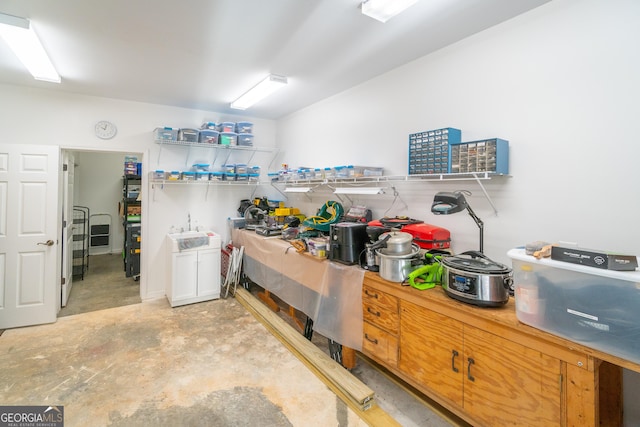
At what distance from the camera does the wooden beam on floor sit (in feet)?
6.89

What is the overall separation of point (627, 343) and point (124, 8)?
3.36 metres

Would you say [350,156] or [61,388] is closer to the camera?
[61,388]

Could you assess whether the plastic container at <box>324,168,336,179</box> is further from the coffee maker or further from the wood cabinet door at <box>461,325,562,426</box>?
the wood cabinet door at <box>461,325,562,426</box>

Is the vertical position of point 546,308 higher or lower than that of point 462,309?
higher

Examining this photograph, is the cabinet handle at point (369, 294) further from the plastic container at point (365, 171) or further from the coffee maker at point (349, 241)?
the plastic container at point (365, 171)

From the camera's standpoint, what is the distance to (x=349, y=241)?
257 centimetres

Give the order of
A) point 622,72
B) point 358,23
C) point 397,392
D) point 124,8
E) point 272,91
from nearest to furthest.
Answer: point 622,72, point 124,8, point 358,23, point 397,392, point 272,91

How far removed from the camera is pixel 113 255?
7152 mm

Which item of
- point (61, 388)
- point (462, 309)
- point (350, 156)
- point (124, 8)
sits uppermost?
point (124, 8)

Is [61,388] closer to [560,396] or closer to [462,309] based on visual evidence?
[462,309]

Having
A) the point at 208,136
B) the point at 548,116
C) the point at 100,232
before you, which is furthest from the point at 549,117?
the point at 100,232

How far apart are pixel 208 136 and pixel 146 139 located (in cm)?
89

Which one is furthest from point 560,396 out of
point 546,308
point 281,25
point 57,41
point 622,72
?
point 57,41

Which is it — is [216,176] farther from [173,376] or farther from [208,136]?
[173,376]
